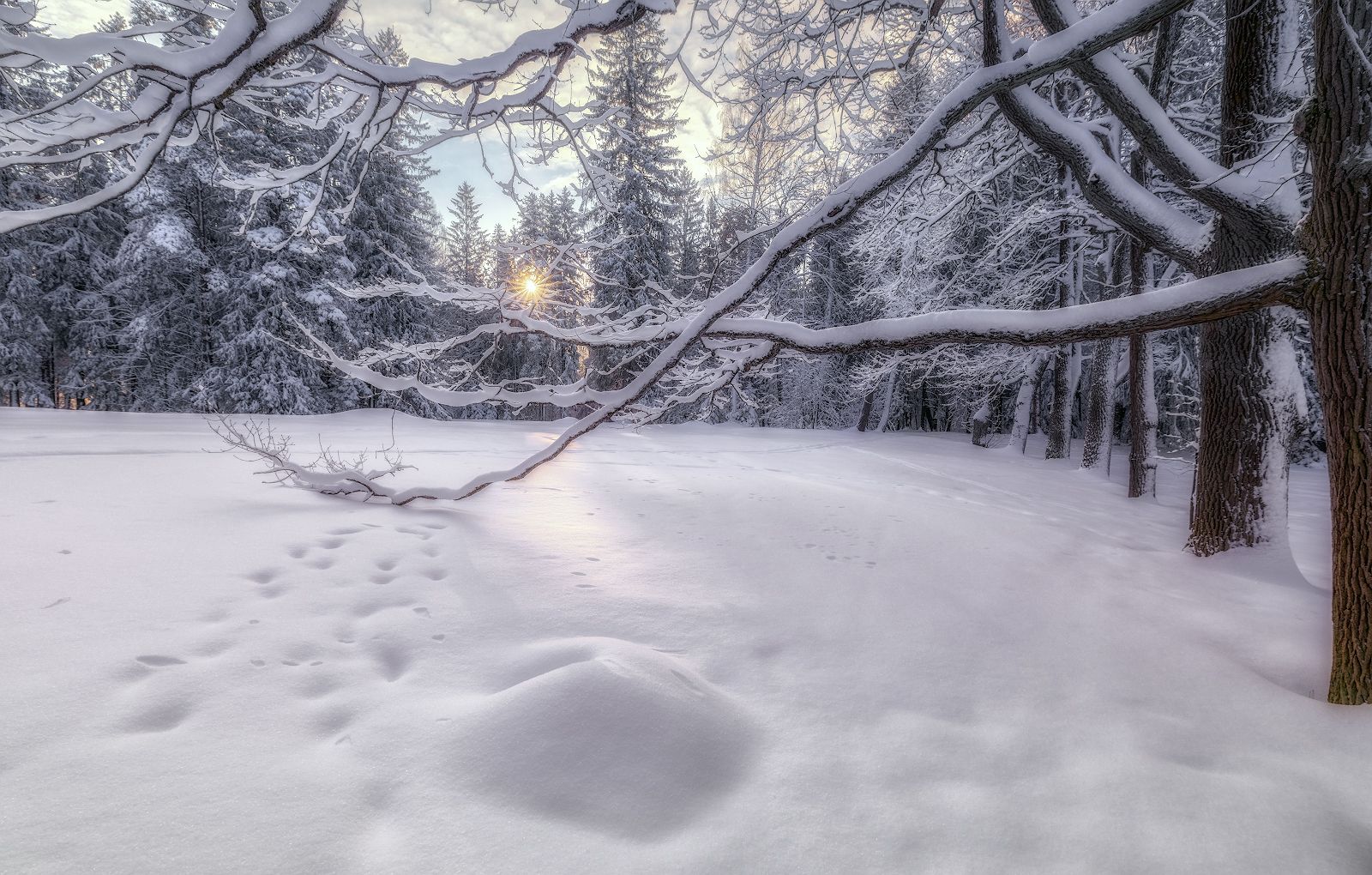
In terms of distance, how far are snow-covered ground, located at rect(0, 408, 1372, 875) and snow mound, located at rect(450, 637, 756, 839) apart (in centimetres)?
1

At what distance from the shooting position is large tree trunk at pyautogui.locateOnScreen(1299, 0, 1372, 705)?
221 cm

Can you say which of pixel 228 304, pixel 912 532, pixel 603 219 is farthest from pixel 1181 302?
pixel 228 304

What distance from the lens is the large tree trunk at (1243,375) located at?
12.7 ft

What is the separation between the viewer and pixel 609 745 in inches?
64.5

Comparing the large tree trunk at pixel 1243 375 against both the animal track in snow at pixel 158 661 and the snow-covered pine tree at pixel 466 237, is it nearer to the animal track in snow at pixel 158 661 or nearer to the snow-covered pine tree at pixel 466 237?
the animal track in snow at pixel 158 661

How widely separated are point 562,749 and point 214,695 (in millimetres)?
1166

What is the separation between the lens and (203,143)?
50.4 ft

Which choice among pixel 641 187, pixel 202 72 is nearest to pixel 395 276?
pixel 641 187

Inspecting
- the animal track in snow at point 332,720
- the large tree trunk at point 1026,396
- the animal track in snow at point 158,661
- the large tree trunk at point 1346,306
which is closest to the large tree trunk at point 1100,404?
A: the large tree trunk at point 1026,396

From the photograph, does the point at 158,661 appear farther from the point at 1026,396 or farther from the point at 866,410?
the point at 866,410

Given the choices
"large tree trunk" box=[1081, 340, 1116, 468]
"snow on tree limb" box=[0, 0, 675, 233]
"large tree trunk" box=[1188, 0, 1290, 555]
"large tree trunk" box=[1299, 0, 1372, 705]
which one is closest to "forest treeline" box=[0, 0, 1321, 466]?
"large tree trunk" box=[1081, 340, 1116, 468]

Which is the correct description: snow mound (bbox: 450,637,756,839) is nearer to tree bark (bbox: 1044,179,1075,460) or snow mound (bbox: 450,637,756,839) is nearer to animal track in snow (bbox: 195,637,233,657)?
animal track in snow (bbox: 195,637,233,657)

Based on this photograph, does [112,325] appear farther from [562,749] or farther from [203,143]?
[562,749]

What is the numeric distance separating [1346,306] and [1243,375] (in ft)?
6.97
